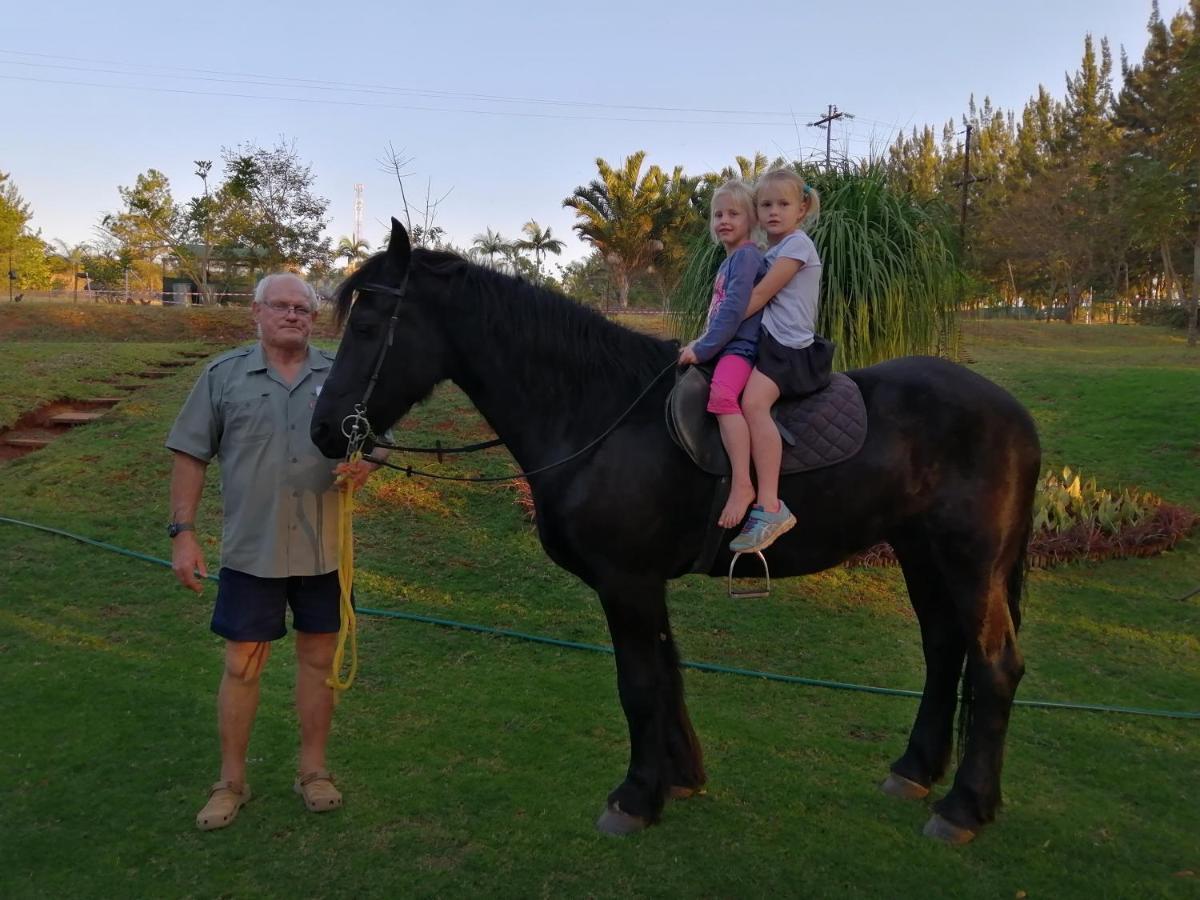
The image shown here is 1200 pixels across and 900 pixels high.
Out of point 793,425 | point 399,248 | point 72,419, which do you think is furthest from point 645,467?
point 72,419

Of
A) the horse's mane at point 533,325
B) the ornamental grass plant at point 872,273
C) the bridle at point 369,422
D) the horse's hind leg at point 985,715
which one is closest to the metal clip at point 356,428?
the bridle at point 369,422

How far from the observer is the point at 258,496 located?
3.07 meters

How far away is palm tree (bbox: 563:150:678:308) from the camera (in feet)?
108

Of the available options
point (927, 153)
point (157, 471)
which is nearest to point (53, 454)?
point (157, 471)

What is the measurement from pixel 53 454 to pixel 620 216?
27300mm

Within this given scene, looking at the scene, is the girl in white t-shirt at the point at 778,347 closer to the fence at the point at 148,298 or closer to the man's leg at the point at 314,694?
the man's leg at the point at 314,694

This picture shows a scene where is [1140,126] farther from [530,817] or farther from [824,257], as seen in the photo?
[530,817]

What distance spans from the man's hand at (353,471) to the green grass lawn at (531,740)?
1.38m

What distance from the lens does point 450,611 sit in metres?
5.67

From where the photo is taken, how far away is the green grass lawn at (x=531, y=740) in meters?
2.93

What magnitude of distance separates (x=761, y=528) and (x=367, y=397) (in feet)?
5.07

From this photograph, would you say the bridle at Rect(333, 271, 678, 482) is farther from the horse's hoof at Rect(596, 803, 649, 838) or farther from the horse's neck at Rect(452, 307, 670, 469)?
the horse's hoof at Rect(596, 803, 649, 838)

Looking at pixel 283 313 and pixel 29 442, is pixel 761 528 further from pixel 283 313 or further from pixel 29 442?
pixel 29 442

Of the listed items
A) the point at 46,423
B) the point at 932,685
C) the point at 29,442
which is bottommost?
the point at 932,685
